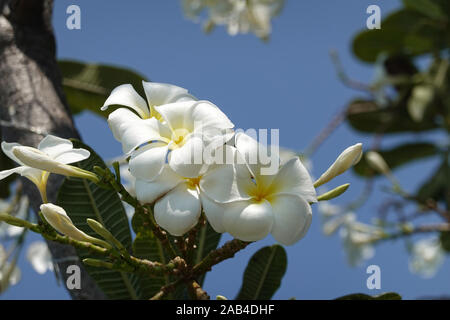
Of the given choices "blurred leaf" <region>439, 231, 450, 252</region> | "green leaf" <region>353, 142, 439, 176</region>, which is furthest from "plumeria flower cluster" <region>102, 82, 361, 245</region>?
"green leaf" <region>353, 142, 439, 176</region>

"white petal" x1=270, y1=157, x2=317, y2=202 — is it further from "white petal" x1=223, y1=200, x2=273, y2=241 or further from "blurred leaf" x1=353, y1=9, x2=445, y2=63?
"blurred leaf" x1=353, y1=9, x2=445, y2=63

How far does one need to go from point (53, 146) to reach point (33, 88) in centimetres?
40

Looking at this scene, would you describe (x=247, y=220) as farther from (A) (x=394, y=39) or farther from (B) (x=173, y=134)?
(A) (x=394, y=39)

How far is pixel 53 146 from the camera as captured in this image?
0.53 m

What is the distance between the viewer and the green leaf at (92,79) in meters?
1.31

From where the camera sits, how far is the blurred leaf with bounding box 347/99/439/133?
343cm

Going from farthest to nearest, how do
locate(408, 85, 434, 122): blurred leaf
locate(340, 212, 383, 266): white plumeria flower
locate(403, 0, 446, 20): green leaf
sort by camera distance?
locate(408, 85, 434, 122): blurred leaf → locate(403, 0, 446, 20): green leaf → locate(340, 212, 383, 266): white plumeria flower

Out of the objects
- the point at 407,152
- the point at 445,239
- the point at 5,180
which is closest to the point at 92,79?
the point at 5,180

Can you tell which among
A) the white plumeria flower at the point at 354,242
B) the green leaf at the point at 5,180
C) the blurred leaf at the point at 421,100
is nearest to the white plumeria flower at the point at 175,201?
the green leaf at the point at 5,180

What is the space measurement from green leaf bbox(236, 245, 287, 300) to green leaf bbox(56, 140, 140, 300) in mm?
160
